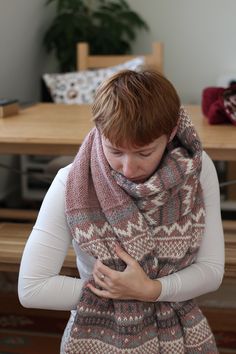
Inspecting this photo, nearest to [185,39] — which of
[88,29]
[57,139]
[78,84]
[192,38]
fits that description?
[192,38]

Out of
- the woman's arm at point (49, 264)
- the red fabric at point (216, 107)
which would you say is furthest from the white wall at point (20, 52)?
the woman's arm at point (49, 264)

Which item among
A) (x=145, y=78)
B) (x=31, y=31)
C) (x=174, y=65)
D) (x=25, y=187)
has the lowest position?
(x=25, y=187)

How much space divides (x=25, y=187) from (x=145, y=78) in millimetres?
2460

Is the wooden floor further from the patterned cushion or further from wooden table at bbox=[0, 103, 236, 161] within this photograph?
the patterned cushion

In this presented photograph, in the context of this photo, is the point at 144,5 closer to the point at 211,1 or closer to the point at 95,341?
the point at 211,1

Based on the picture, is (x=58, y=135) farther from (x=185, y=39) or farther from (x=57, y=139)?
(x=185, y=39)

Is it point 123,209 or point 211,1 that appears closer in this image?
point 123,209

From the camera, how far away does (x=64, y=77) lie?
3127mm

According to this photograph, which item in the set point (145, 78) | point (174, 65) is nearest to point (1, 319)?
point (145, 78)

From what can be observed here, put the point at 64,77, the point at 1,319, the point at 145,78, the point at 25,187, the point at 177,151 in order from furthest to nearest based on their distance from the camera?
1. the point at 25,187
2. the point at 64,77
3. the point at 1,319
4. the point at 177,151
5. the point at 145,78

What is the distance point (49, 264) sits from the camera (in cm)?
113

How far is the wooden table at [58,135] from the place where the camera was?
65.7 inches

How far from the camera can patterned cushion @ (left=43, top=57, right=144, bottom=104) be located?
302 cm

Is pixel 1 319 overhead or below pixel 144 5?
below
